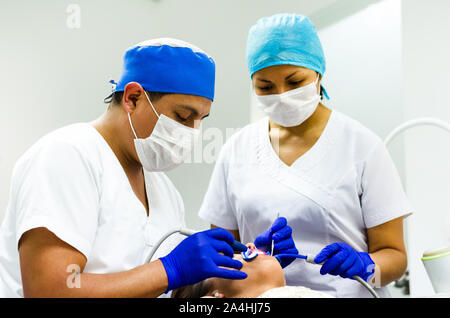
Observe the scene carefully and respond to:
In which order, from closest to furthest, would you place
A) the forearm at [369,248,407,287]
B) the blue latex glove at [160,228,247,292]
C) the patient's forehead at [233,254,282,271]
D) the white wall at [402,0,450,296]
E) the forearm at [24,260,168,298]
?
the forearm at [24,260,168,298] → the blue latex glove at [160,228,247,292] → the patient's forehead at [233,254,282,271] → the forearm at [369,248,407,287] → the white wall at [402,0,450,296]

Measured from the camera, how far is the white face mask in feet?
5.04

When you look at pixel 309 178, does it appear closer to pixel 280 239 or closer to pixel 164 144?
pixel 280 239

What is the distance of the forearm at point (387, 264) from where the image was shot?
1.37 metres

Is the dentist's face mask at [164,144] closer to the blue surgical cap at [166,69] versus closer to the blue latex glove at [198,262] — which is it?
the blue surgical cap at [166,69]

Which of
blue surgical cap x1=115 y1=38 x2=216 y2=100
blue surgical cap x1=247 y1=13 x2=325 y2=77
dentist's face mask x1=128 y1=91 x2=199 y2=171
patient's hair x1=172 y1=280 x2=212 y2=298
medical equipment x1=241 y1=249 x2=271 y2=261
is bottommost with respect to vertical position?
patient's hair x1=172 y1=280 x2=212 y2=298

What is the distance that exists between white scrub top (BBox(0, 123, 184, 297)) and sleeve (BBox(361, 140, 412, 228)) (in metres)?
0.76

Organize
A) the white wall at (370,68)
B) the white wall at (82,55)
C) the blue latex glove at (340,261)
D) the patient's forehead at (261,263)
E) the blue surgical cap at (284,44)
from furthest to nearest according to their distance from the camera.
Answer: the white wall at (370,68), the white wall at (82,55), the blue surgical cap at (284,44), the blue latex glove at (340,261), the patient's forehead at (261,263)

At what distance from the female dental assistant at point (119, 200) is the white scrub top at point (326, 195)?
1.13 feet

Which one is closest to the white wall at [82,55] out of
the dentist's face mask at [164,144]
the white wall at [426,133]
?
the dentist's face mask at [164,144]

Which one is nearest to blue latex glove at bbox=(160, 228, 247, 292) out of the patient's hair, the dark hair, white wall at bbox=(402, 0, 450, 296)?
the patient's hair

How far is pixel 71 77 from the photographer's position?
181 centimetres

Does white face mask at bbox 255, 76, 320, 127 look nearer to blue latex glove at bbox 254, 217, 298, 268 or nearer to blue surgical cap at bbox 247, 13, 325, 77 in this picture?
blue surgical cap at bbox 247, 13, 325, 77
